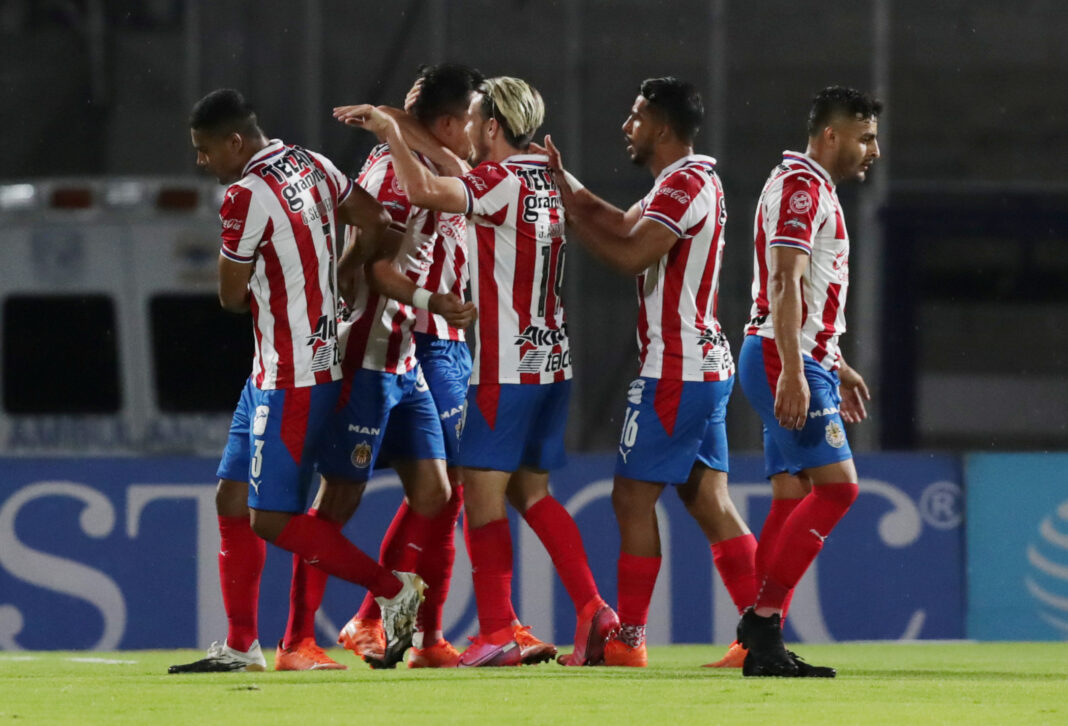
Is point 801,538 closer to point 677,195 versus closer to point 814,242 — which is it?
point 814,242

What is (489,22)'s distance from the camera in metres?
15.1

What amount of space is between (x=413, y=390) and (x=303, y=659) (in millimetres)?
856

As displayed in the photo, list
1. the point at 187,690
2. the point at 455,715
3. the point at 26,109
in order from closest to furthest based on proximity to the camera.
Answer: the point at 455,715
the point at 187,690
the point at 26,109

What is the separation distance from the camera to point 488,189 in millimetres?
5438

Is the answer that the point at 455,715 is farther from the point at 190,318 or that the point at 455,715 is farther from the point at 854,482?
the point at 190,318

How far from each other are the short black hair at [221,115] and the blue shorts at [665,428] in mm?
1325

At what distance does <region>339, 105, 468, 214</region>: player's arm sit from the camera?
5320 mm

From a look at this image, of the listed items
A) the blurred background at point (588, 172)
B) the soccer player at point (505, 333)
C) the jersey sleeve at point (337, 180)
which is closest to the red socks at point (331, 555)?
the soccer player at point (505, 333)

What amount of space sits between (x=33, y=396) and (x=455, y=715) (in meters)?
6.31

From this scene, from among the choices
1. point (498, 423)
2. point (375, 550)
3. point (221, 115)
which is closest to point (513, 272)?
point (498, 423)

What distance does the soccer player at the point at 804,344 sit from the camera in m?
5.17

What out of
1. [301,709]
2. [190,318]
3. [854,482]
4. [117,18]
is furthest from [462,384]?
[117,18]

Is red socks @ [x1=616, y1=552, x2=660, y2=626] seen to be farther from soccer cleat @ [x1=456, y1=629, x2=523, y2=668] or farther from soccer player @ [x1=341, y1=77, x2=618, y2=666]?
soccer cleat @ [x1=456, y1=629, x2=523, y2=668]

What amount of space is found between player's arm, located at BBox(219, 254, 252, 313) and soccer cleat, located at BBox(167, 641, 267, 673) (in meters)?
0.99
